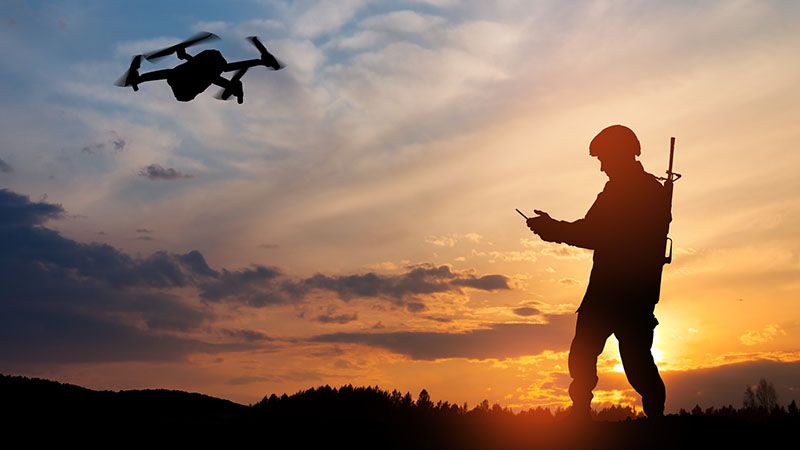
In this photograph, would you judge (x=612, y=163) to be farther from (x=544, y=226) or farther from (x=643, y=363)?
(x=643, y=363)

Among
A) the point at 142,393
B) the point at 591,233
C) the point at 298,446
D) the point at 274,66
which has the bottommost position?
the point at 298,446

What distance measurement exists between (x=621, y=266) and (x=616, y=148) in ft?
5.56

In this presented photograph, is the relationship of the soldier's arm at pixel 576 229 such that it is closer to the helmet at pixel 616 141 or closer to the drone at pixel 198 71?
the helmet at pixel 616 141

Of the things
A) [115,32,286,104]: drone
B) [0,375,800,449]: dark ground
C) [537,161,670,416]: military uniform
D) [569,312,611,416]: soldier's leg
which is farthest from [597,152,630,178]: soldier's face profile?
[115,32,286,104]: drone

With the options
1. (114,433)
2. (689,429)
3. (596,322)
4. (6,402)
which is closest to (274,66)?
(6,402)

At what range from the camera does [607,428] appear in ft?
36.2

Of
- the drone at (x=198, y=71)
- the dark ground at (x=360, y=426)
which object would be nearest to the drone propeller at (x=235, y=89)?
the drone at (x=198, y=71)

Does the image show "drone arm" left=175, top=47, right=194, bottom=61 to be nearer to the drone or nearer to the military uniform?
the drone

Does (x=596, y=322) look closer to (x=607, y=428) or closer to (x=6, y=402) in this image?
(x=607, y=428)

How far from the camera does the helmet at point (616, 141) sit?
12016mm

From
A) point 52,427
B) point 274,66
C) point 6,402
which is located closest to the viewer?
point 52,427

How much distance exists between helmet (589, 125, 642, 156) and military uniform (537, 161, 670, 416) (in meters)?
0.26

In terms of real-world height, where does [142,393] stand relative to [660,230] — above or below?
below

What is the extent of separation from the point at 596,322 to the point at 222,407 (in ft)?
30.2
